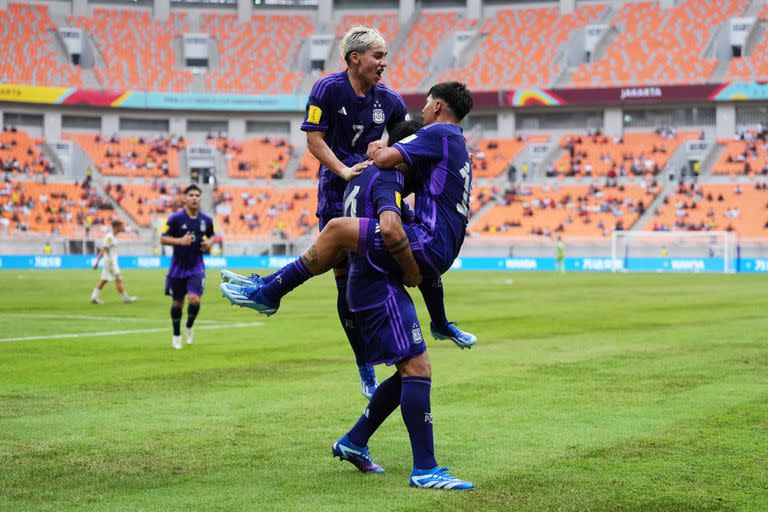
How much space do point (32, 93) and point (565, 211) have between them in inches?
1708

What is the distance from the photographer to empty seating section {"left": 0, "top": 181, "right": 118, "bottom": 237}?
218 feet

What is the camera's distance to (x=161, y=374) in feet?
39.7

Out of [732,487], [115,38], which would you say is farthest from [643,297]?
[115,38]

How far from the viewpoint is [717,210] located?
214 feet

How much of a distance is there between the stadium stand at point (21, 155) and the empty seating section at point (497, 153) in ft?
110

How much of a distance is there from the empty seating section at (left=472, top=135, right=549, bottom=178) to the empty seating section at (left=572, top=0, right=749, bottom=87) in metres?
6.31

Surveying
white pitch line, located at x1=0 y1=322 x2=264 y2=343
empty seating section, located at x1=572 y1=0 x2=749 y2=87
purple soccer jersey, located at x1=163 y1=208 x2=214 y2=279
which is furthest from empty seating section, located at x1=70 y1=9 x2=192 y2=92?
purple soccer jersey, located at x1=163 y1=208 x2=214 y2=279

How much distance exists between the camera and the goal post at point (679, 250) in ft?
187

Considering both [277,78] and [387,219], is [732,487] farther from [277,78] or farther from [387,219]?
[277,78]

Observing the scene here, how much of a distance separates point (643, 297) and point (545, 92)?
4982 centimetres

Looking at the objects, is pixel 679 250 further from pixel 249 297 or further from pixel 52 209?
pixel 249 297

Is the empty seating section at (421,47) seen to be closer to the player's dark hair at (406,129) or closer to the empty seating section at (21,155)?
the empty seating section at (21,155)

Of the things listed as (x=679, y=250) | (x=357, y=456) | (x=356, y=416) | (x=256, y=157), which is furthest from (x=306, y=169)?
(x=357, y=456)

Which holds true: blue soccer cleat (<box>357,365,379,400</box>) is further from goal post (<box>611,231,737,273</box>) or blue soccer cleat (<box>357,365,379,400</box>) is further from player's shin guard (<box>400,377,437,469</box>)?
goal post (<box>611,231,737,273</box>)
